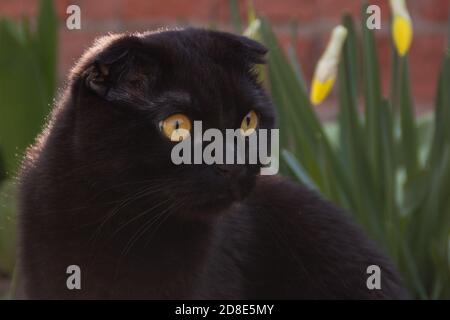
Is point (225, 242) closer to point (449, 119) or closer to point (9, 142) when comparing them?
point (449, 119)

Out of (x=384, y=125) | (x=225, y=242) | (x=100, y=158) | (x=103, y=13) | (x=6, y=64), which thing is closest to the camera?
(x=100, y=158)

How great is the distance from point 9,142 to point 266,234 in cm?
89

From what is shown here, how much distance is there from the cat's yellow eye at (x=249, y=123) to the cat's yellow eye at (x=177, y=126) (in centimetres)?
9

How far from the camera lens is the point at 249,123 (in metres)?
1.33

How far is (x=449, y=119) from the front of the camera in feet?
6.05

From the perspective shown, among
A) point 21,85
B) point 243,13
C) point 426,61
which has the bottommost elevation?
point 21,85

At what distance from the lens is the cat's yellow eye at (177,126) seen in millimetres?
1247

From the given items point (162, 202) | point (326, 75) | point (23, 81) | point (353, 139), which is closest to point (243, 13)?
point (23, 81)

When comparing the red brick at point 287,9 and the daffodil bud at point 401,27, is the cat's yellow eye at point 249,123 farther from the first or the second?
the red brick at point 287,9

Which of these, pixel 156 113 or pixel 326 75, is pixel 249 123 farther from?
pixel 326 75

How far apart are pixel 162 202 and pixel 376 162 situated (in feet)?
2.15

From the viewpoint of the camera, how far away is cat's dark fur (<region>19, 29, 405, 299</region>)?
1270 millimetres

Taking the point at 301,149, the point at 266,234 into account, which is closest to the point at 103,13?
the point at 301,149

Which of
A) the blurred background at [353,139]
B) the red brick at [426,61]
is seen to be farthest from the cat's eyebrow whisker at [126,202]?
the red brick at [426,61]
